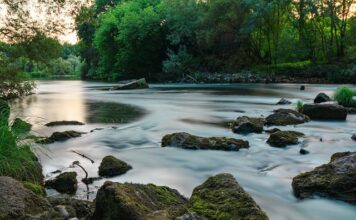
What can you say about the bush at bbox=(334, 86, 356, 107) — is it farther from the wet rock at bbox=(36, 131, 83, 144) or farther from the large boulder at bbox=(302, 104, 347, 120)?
the wet rock at bbox=(36, 131, 83, 144)

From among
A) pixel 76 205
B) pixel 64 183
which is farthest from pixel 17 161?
pixel 76 205

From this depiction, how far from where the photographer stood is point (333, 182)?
712 cm

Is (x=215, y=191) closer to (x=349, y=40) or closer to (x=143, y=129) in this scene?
(x=143, y=129)

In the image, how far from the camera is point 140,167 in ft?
31.0

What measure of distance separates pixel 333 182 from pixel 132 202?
4068 millimetres

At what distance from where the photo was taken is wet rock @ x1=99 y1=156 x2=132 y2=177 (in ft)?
27.7

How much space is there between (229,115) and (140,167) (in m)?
10.1

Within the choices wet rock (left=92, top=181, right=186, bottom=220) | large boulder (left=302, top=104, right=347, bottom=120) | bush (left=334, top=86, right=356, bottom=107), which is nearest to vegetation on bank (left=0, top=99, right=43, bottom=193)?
wet rock (left=92, top=181, right=186, bottom=220)

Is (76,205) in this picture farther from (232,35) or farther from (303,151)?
(232,35)

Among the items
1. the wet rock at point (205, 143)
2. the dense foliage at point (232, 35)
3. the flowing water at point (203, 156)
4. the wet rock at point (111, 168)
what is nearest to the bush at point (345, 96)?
the flowing water at point (203, 156)

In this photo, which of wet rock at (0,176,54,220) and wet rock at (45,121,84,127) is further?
wet rock at (45,121,84,127)

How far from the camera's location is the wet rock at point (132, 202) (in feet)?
14.8

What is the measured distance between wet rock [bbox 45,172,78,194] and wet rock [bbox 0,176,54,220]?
216cm

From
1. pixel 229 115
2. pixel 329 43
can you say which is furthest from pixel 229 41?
pixel 229 115
